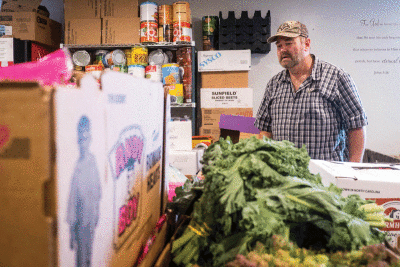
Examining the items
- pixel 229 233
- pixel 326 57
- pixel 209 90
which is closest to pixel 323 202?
pixel 229 233

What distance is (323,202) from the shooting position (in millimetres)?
624

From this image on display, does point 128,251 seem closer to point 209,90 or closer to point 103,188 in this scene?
point 103,188

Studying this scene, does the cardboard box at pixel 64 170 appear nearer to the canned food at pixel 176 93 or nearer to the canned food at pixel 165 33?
the canned food at pixel 176 93

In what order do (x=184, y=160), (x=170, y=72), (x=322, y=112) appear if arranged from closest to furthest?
(x=322, y=112) < (x=184, y=160) < (x=170, y=72)

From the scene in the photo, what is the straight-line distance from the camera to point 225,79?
10.7 feet

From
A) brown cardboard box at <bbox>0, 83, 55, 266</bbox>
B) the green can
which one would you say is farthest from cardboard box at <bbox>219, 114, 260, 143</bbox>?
brown cardboard box at <bbox>0, 83, 55, 266</bbox>

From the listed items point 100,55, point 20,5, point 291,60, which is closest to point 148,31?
point 100,55

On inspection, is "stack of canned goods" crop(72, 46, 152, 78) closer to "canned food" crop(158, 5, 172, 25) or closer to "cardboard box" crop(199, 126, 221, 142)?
"canned food" crop(158, 5, 172, 25)

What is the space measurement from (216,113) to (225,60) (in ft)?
1.92

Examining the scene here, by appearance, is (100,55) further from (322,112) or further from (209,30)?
(322,112)

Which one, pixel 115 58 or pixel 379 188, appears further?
pixel 115 58

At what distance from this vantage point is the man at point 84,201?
0.42m

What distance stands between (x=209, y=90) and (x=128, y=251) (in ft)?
9.00

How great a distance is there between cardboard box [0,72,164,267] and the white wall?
348cm
